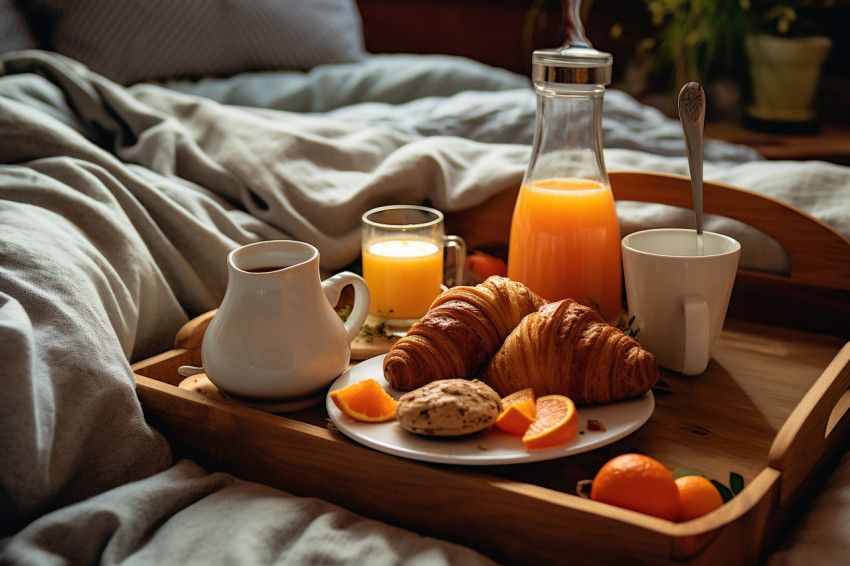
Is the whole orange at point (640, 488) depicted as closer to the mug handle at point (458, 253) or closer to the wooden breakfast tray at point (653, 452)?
the wooden breakfast tray at point (653, 452)

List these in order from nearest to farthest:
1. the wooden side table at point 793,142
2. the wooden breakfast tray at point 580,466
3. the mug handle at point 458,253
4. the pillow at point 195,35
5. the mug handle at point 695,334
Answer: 1. the wooden breakfast tray at point 580,466
2. the mug handle at point 695,334
3. the mug handle at point 458,253
4. the pillow at point 195,35
5. the wooden side table at point 793,142

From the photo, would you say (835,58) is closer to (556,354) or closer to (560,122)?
(560,122)

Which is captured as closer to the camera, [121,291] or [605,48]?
[121,291]

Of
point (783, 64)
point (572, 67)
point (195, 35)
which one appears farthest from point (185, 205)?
point (783, 64)

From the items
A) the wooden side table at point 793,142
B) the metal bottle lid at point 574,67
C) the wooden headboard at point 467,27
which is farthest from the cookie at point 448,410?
the wooden headboard at point 467,27

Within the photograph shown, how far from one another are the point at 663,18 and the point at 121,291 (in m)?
2.42

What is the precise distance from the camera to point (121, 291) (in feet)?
3.15

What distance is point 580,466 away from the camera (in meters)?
0.74

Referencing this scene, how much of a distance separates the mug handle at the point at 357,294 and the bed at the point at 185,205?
0.20 metres

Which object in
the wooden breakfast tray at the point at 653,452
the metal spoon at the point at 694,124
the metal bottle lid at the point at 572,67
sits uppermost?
the metal bottle lid at the point at 572,67

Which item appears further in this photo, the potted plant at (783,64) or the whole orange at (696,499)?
the potted plant at (783,64)

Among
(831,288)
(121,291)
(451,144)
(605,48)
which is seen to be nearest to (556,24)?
(605,48)

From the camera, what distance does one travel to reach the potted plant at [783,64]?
2.48 metres

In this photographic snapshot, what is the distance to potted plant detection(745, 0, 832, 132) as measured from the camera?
2.48 metres
